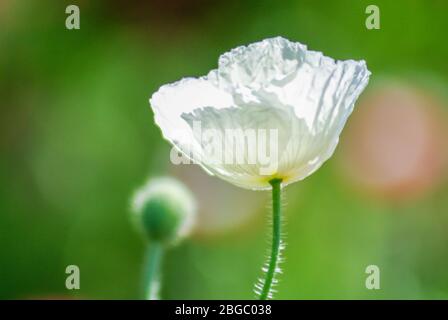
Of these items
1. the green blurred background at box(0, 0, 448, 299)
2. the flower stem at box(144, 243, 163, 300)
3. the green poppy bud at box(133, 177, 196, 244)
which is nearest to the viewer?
the flower stem at box(144, 243, 163, 300)

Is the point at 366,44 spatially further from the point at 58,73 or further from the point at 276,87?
the point at 276,87

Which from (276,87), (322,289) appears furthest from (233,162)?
(322,289)

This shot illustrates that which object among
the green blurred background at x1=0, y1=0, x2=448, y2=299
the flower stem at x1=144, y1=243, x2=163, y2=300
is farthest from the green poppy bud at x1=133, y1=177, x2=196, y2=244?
the green blurred background at x1=0, y1=0, x2=448, y2=299

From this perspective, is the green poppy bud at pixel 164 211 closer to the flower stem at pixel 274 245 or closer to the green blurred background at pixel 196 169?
the flower stem at pixel 274 245

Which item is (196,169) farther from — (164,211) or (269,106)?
(269,106)

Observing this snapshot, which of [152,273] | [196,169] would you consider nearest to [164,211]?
[152,273]

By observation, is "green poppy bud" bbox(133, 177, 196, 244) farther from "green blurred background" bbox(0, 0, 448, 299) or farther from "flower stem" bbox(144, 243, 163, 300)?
"green blurred background" bbox(0, 0, 448, 299)
